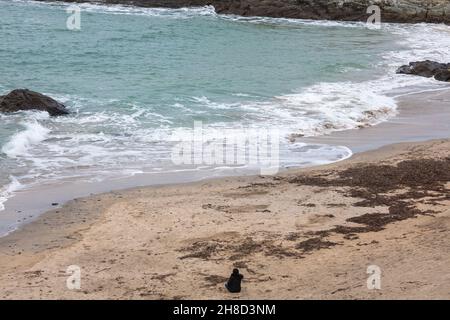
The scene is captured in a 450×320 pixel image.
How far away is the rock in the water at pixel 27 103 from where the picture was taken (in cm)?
1747

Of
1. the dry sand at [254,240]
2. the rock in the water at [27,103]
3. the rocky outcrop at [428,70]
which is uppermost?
the rocky outcrop at [428,70]

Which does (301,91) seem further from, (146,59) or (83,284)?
(83,284)

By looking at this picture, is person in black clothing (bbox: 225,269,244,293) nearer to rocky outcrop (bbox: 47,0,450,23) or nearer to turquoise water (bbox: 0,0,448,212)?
turquoise water (bbox: 0,0,448,212)

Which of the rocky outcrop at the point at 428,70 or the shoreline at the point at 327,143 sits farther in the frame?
the rocky outcrop at the point at 428,70

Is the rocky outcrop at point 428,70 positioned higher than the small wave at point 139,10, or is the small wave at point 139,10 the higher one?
the small wave at point 139,10

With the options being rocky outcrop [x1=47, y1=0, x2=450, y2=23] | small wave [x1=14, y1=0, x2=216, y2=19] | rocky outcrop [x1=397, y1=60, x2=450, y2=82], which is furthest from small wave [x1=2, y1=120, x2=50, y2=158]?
rocky outcrop [x1=47, y1=0, x2=450, y2=23]

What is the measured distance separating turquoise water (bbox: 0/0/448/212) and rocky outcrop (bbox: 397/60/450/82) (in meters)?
0.98

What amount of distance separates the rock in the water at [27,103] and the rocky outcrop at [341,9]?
28.1m

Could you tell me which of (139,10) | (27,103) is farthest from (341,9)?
(27,103)

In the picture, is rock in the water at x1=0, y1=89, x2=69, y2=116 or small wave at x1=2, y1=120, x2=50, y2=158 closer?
small wave at x1=2, y1=120, x2=50, y2=158

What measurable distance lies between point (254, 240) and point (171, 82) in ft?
44.2

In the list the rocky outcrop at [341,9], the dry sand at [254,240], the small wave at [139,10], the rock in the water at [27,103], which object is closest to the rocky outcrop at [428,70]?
the dry sand at [254,240]

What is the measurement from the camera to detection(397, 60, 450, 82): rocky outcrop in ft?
79.2

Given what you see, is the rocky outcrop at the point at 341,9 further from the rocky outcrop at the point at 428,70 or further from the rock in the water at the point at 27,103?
the rock in the water at the point at 27,103
